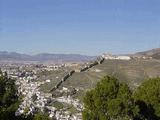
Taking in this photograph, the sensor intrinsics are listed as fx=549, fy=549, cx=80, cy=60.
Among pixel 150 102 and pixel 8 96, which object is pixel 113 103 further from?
pixel 8 96

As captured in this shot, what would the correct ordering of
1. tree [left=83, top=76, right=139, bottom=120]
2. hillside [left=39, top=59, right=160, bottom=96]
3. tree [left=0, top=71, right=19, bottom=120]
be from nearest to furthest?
tree [left=0, top=71, right=19, bottom=120] → tree [left=83, top=76, right=139, bottom=120] → hillside [left=39, top=59, right=160, bottom=96]

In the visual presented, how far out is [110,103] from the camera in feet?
143

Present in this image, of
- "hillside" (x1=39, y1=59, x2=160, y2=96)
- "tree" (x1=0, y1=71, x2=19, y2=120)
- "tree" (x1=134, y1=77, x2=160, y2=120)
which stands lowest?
"hillside" (x1=39, y1=59, x2=160, y2=96)

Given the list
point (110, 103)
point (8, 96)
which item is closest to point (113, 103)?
point (110, 103)

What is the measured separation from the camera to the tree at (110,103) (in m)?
43.8

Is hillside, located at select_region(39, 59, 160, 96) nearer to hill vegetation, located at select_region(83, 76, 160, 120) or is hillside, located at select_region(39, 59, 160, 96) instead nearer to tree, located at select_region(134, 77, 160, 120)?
tree, located at select_region(134, 77, 160, 120)

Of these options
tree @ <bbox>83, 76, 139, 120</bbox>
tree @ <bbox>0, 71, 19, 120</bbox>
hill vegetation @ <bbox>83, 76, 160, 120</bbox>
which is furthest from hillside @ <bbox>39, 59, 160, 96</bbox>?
tree @ <bbox>0, 71, 19, 120</bbox>

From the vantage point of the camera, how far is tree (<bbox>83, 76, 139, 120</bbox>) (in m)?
43.8

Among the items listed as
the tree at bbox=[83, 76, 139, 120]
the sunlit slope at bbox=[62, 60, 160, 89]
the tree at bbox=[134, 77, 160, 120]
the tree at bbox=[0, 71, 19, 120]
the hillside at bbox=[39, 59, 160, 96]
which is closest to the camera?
the tree at bbox=[0, 71, 19, 120]

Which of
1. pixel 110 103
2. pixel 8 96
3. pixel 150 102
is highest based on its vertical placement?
pixel 8 96

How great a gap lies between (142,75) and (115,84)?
358 ft

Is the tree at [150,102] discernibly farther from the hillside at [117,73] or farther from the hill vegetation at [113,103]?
the hillside at [117,73]

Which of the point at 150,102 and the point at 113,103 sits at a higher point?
the point at 113,103

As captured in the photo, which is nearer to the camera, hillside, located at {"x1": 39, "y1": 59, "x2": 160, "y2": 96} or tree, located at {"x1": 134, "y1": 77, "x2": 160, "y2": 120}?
tree, located at {"x1": 134, "y1": 77, "x2": 160, "y2": 120}
